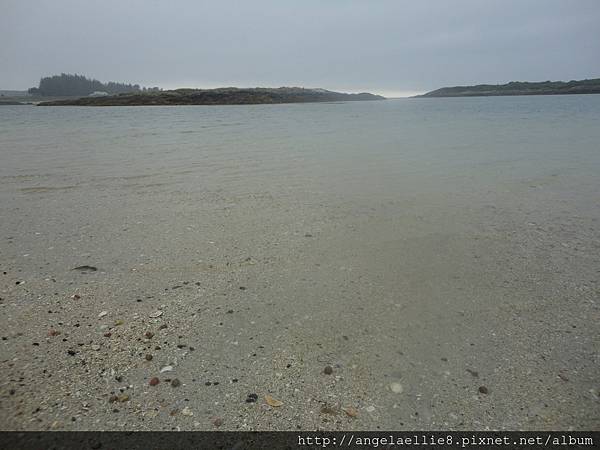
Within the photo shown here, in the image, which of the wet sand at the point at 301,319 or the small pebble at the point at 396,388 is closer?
the wet sand at the point at 301,319

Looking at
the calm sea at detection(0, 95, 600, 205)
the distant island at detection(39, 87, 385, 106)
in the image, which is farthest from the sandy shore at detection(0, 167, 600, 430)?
the distant island at detection(39, 87, 385, 106)

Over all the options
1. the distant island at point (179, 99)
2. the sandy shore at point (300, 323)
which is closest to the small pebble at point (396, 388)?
the sandy shore at point (300, 323)

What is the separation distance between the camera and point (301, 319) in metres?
3.56

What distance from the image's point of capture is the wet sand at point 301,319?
2529mm

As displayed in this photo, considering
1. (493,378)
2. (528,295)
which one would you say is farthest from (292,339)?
(528,295)

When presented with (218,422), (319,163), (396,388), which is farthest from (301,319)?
(319,163)

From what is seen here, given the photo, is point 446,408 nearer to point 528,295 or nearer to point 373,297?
point 373,297

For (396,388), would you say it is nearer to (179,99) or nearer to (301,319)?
(301,319)

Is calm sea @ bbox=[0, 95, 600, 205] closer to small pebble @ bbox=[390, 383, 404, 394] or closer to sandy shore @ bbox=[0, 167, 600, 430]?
sandy shore @ bbox=[0, 167, 600, 430]

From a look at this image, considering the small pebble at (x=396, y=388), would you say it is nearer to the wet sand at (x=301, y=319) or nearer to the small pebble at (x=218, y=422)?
the wet sand at (x=301, y=319)

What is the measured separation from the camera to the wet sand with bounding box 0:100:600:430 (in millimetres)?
2529

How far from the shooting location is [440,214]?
666 centimetres

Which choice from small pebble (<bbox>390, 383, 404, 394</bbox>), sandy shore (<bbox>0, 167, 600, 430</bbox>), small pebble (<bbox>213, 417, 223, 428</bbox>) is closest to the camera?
small pebble (<bbox>213, 417, 223, 428</bbox>)

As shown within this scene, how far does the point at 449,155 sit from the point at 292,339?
40.2 ft
